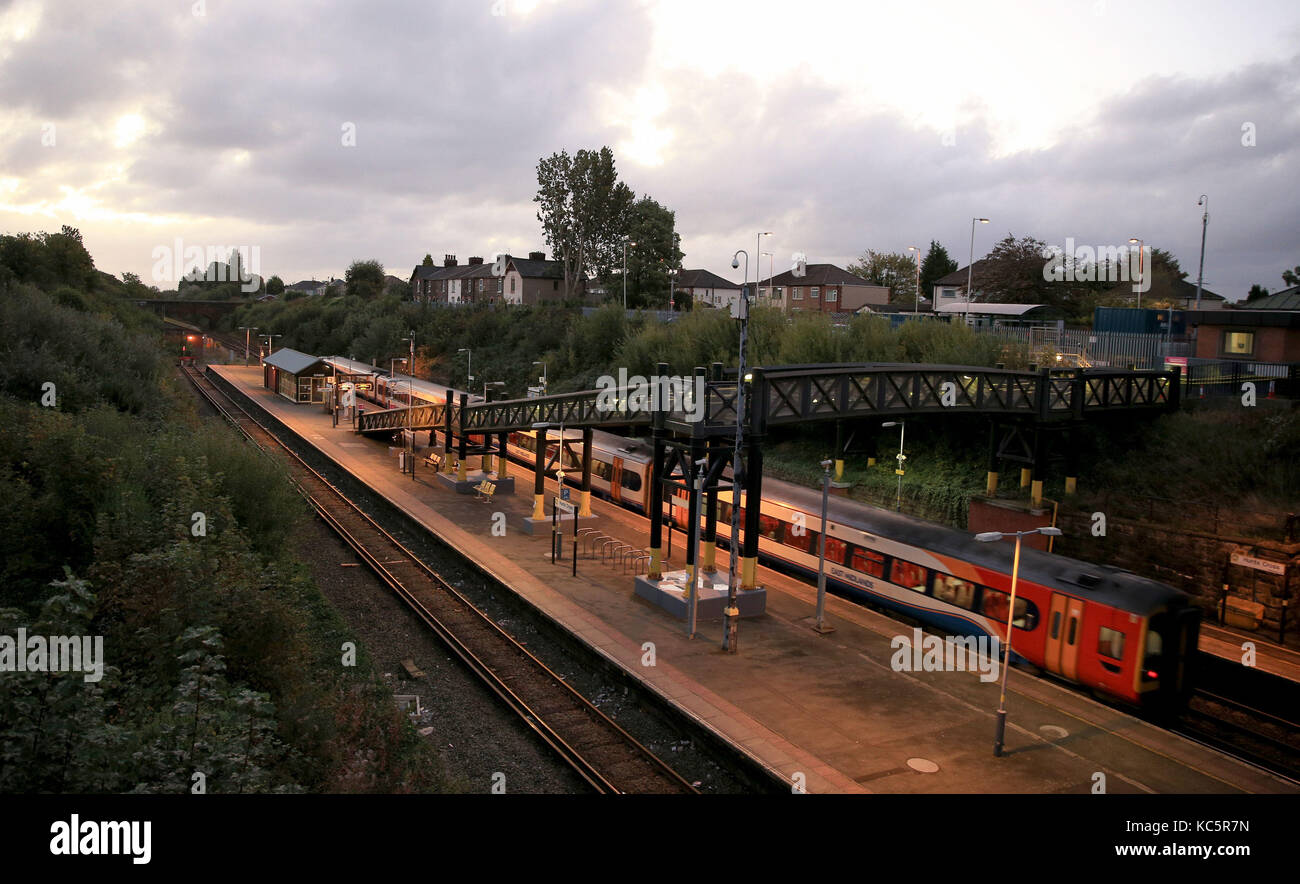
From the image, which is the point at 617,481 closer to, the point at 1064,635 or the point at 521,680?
the point at 521,680

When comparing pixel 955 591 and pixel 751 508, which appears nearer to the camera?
pixel 955 591

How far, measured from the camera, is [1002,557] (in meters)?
18.1

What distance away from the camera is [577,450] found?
115ft

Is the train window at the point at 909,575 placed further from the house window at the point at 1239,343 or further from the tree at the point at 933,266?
the tree at the point at 933,266

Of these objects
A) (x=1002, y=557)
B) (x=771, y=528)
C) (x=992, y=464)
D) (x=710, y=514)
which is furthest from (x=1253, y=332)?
(x=710, y=514)

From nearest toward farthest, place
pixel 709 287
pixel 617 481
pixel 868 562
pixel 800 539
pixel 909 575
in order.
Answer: pixel 909 575 → pixel 868 562 → pixel 800 539 → pixel 617 481 → pixel 709 287

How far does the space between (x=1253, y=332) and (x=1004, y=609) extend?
20.5 metres

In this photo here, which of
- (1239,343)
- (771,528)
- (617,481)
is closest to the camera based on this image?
(771,528)

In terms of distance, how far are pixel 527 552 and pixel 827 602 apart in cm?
895

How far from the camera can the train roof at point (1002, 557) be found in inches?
605

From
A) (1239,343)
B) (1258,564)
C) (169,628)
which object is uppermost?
(1239,343)

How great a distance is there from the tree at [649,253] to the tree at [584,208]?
1524mm

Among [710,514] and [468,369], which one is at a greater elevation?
[468,369]

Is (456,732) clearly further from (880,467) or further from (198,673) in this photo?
(880,467)
